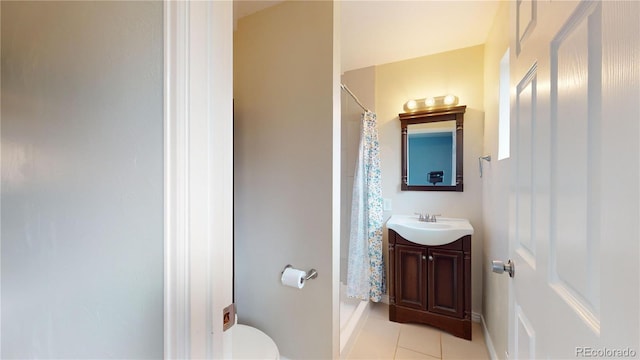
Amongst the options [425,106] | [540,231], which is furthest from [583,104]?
[425,106]

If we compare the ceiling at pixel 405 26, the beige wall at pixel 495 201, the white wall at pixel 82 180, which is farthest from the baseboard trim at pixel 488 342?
the ceiling at pixel 405 26

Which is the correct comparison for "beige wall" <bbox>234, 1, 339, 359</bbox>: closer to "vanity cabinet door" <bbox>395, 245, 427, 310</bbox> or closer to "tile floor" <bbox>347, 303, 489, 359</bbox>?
"tile floor" <bbox>347, 303, 489, 359</bbox>

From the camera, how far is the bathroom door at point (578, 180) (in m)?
0.34

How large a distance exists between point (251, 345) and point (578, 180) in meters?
1.53

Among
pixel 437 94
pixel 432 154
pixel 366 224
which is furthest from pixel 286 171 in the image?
pixel 437 94

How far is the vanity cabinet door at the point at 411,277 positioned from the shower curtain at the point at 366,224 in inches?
8.9

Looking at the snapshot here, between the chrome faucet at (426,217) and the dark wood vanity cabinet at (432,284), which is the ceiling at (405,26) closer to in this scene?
the chrome faucet at (426,217)

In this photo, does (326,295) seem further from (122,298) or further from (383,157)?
(383,157)

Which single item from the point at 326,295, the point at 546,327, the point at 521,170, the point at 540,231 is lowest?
the point at 326,295

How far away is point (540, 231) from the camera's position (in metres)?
0.63

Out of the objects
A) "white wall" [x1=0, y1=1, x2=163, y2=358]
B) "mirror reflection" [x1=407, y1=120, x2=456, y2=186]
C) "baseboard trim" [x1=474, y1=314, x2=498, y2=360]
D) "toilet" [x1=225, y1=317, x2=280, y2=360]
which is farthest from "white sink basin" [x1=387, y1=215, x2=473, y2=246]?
"white wall" [x1=0, y1=1, x2=163, y2=358]

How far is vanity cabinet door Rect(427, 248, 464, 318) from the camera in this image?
74.3 inches

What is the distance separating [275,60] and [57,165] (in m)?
1.21

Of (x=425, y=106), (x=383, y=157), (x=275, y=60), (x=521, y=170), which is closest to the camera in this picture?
(x=521, y=170)
